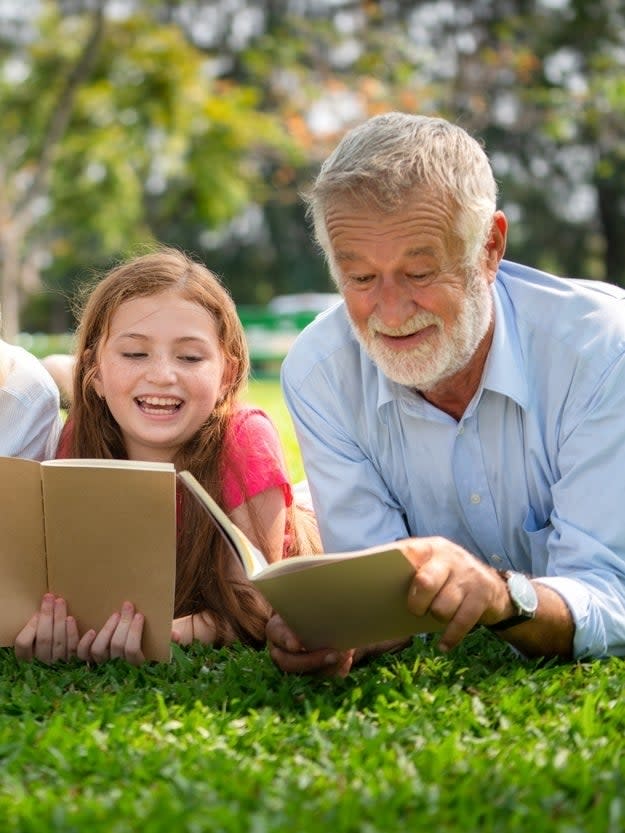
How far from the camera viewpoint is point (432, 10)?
31.5m

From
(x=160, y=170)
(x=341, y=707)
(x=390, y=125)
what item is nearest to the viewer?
(x=341, y=707)

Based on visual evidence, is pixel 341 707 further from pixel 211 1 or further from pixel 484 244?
pixel 211 1

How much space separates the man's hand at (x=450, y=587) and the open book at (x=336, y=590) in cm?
4

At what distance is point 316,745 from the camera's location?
2.73 meters

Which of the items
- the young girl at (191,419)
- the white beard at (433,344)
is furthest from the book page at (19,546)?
the white beard at (433,344)

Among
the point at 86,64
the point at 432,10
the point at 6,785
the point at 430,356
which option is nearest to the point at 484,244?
the point at 430,356

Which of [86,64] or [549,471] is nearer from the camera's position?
[549,471]

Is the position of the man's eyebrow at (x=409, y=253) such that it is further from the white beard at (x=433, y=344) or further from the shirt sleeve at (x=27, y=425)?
the shirt sleeve at (x=27, y=425)

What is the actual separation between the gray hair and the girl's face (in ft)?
2.41

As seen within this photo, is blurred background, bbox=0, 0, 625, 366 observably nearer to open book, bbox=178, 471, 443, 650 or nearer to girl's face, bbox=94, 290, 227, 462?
girl's face, bbox=94, 290, 227, 462

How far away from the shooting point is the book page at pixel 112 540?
3312mm

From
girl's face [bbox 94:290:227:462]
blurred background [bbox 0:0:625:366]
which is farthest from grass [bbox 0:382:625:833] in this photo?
blurred background [bbox 0:0:625:366]

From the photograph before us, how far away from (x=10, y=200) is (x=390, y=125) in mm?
20547

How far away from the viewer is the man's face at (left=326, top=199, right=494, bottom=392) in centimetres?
335
